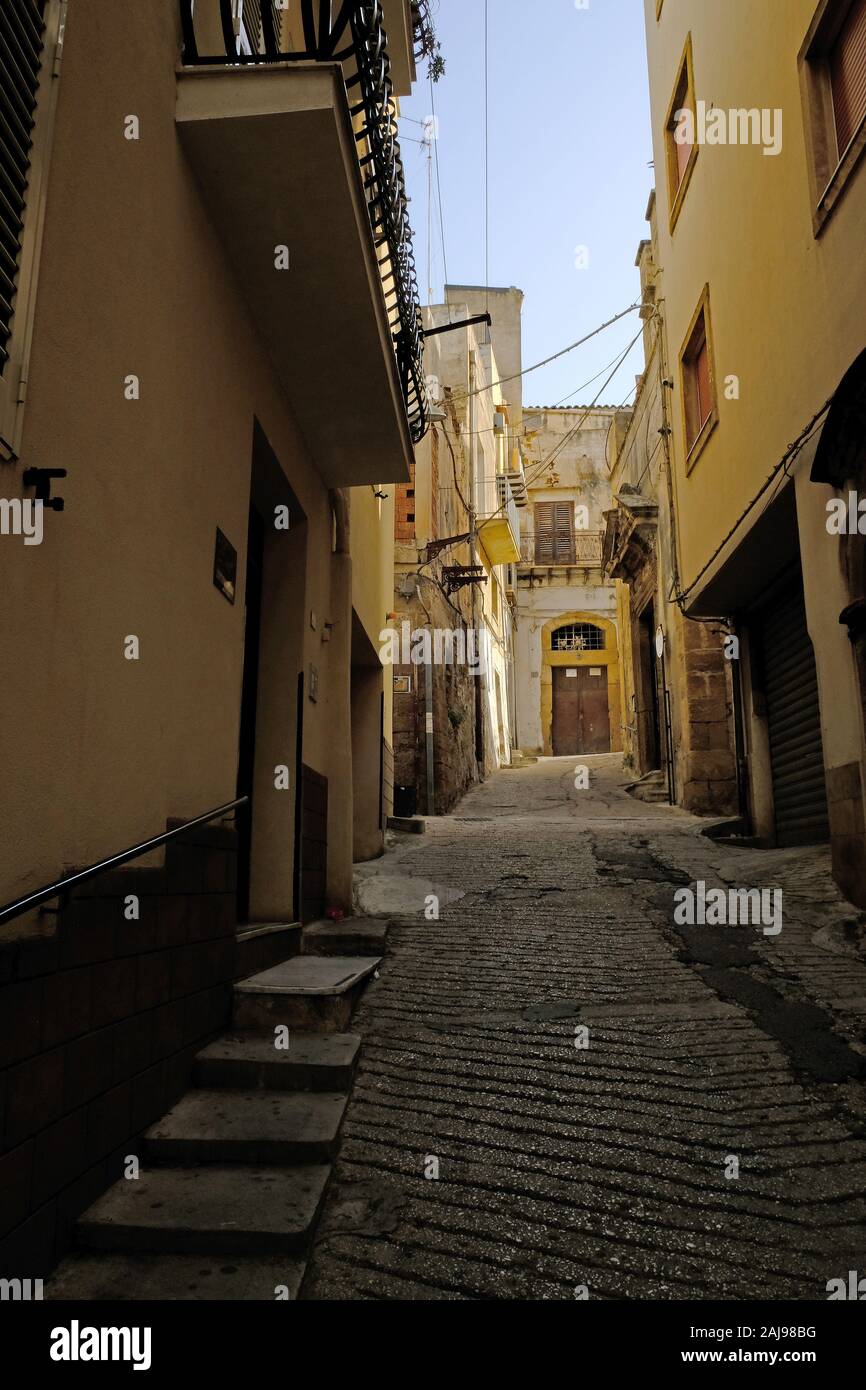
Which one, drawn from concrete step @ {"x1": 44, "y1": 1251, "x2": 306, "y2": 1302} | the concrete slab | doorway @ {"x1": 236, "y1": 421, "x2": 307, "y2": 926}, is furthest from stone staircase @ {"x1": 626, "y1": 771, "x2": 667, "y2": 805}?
concrete step @ {"x1": 44, "y1": 1251, "x2": 306, "y2": 1302}

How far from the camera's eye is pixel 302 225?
15.9 ft

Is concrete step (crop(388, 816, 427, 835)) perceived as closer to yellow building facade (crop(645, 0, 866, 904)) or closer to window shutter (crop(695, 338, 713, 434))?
yellow building facade (crop(645, 0, 866, 904))

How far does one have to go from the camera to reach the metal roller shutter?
8953 millimetres

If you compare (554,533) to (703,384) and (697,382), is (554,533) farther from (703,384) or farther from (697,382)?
(703,384)

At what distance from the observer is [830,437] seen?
617cm

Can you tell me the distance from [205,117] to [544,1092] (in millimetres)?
4438

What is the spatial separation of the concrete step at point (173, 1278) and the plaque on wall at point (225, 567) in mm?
2896

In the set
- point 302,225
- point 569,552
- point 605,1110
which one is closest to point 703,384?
point 302,225

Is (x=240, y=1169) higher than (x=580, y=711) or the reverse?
the reverse

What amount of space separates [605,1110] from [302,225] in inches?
171

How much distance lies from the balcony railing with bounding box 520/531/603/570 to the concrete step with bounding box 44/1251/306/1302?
102ft

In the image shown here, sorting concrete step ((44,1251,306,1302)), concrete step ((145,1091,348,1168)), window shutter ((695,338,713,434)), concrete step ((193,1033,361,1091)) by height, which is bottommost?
concrete step ((44,1251,306,1302))

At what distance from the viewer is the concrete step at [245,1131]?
3514mm

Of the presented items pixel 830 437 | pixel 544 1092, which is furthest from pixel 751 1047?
pixel 830 437
